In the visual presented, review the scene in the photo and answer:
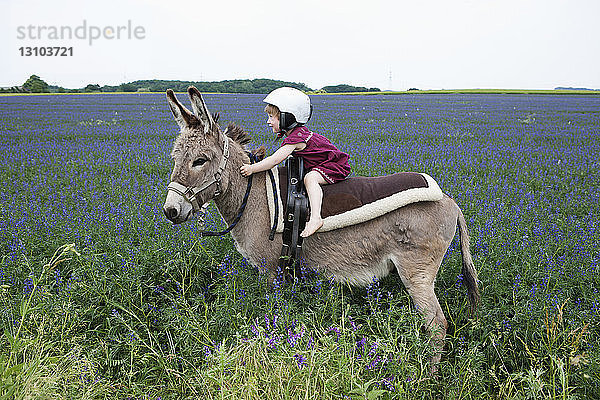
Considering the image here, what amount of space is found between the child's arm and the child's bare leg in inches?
10.0

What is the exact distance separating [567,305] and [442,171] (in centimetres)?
595

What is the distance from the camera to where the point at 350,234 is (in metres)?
3.42

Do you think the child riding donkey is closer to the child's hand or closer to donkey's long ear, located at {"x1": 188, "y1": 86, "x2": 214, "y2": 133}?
the child's hand

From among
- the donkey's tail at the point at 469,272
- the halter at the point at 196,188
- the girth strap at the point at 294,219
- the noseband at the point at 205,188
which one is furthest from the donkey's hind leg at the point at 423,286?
the halter at the point at 196,188

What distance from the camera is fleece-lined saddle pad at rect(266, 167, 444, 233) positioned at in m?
3.29

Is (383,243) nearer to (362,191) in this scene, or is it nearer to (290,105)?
(362,191)

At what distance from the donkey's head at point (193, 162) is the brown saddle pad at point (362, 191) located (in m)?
0.95

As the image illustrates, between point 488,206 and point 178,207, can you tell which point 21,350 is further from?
point 488,206

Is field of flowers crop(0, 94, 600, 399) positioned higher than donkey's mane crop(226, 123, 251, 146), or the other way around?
donkey's mane crop(226, 123, 251, 146)

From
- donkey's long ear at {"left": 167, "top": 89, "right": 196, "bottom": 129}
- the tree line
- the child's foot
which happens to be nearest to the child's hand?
donkey's long ear at {"left": 167, "top": 89, "right": 196, "bottom": 129}

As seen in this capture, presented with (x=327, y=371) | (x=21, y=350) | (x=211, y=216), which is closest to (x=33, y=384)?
(x=21, y=350)

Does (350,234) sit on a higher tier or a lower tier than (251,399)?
higher

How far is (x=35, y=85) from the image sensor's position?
57.8m

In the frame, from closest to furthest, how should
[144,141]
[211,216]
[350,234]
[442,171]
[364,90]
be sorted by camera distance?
1. [350,234]
2. [211,216]
3. [442,171]
4. [144,141]
5. [364,90]
